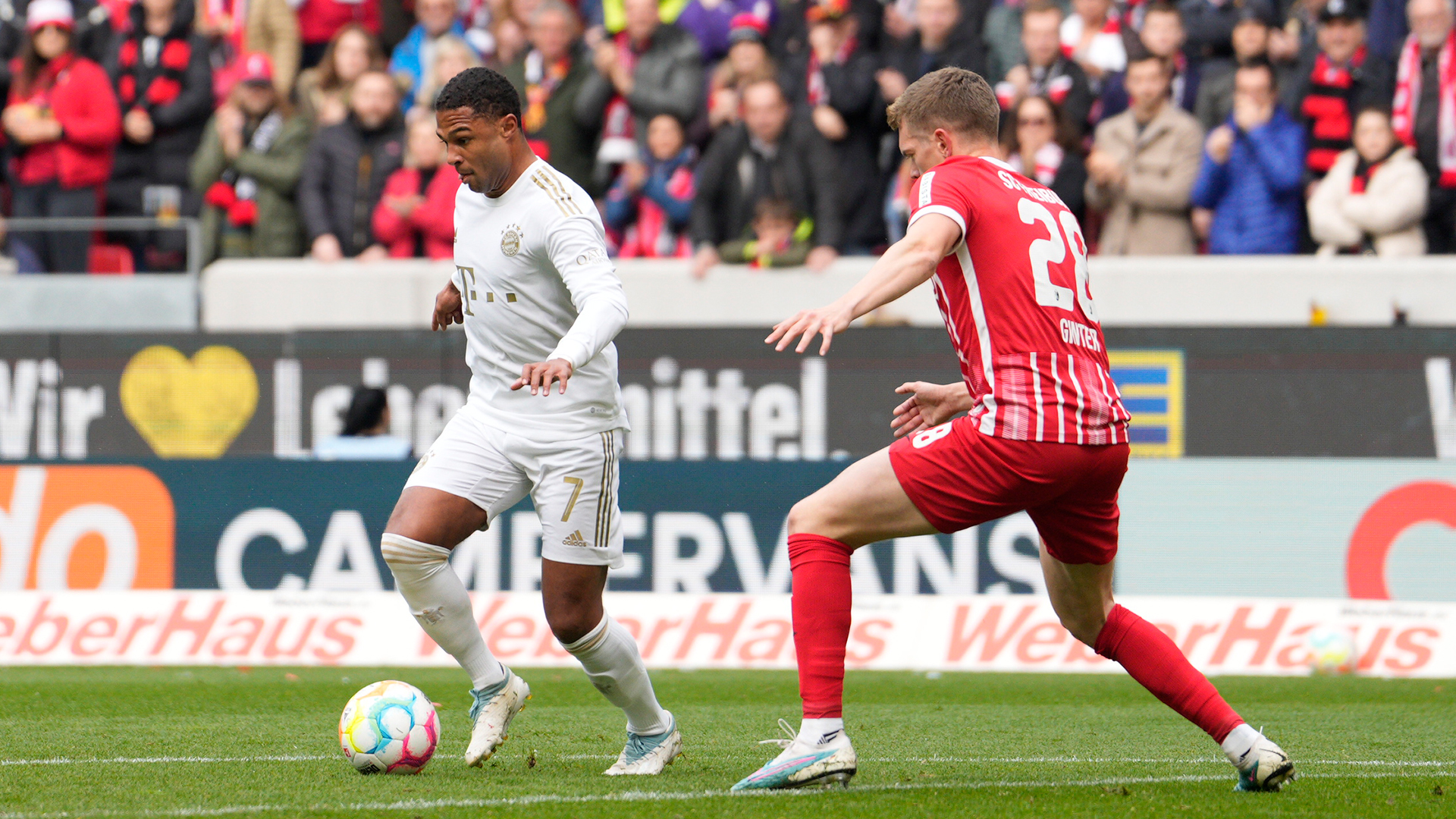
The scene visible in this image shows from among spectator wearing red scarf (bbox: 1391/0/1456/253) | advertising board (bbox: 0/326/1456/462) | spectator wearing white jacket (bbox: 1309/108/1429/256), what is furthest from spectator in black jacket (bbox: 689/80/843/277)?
spectator wearing red scarf (bbox: 1391/0/1456/253)

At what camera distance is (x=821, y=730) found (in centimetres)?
539

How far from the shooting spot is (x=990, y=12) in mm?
14039

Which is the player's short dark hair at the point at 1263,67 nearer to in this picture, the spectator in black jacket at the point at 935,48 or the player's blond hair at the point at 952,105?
the spectator in black jacket at the point at 935,48

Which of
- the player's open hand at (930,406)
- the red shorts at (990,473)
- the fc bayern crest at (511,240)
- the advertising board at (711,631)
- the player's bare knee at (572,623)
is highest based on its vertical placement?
the fc bayern crest at (511,240)

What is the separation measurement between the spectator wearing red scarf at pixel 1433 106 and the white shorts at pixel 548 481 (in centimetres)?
853

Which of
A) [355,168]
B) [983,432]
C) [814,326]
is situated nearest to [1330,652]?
[983,432]

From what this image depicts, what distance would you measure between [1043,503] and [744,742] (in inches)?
85.7

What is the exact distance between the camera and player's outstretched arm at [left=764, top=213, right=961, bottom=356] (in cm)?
485

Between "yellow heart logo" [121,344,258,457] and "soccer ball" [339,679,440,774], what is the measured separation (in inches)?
268

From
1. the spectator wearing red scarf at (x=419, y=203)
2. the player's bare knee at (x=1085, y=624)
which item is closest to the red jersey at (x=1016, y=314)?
the player's bare knee at (x=1085, y=624)

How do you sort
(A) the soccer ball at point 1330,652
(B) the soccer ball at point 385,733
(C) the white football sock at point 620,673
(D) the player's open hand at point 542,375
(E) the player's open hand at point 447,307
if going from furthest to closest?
(A) the soccer ball at point 1330,652 < (E) the player's open hand at point 447,307 < (C) the white football sock at point 620,673 < (B) the soccer ball at point 385,733 < (D) the player's open hand at point 542,375

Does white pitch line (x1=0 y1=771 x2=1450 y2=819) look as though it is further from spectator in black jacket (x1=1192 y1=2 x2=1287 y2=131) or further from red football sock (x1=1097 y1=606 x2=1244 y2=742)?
spectator in black jacket (x1=1192 y1=2 x2=1287 y2=131)

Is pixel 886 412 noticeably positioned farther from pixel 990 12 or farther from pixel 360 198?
pixel 360 198

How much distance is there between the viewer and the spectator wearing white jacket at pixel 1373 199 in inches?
491
